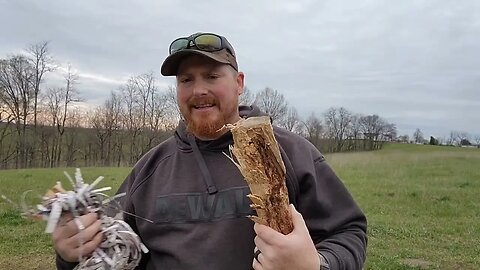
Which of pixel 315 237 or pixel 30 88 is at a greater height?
pixel 30 88

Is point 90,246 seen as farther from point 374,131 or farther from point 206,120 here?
point 374,131

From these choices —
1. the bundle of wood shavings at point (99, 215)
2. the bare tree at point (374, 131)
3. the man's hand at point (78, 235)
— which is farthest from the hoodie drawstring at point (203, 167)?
the bare tree at point (374, 131)

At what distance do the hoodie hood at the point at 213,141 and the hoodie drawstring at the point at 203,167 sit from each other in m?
0.02

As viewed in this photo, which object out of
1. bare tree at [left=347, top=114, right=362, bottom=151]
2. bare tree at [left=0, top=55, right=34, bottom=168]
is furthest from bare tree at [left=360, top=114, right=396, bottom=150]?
bare tree at [left=0, top=55, right=34, bottom=168]

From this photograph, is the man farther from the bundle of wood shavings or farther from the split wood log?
the split wood log

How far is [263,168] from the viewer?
145 centimetres

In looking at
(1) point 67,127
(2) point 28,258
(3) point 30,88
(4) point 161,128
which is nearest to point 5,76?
(3) point 30,88

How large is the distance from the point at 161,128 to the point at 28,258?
4665cm

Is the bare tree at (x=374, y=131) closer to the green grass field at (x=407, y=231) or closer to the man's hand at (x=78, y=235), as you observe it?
the green grass field at (x=407, y=231)

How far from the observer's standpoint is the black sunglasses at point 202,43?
211 centimetres

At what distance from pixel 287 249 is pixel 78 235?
0.79 m

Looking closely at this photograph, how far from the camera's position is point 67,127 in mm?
51406

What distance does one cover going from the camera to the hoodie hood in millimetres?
2131

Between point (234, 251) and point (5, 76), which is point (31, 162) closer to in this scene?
point (5, 76)
